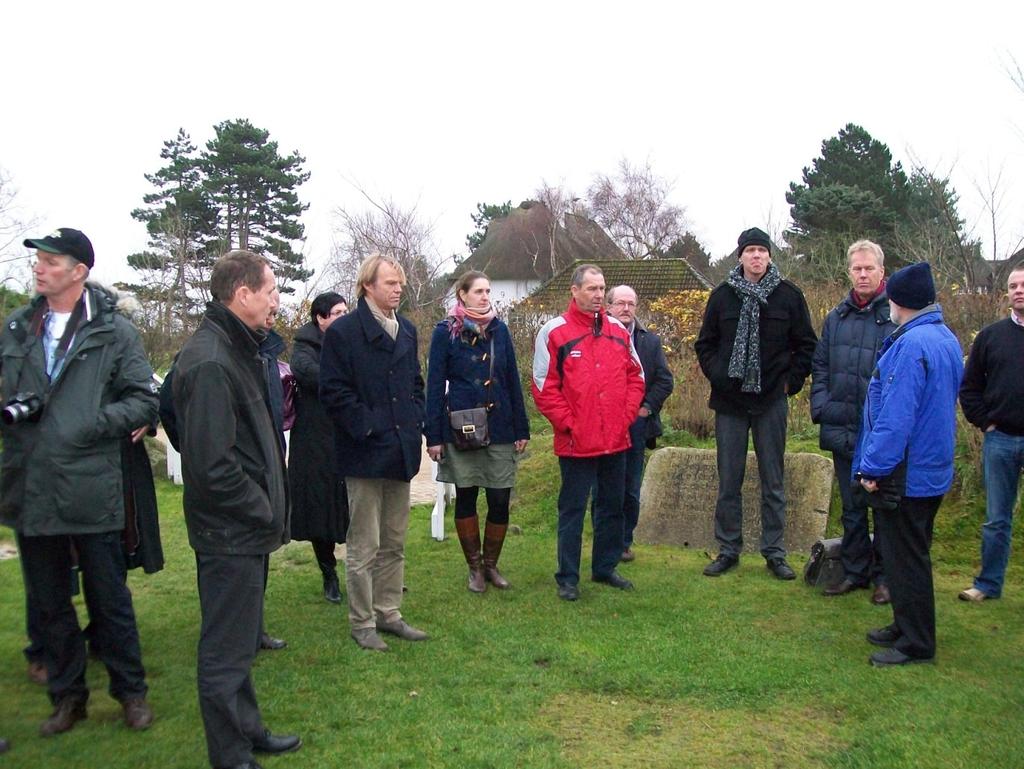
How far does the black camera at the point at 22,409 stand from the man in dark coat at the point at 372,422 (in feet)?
4.96

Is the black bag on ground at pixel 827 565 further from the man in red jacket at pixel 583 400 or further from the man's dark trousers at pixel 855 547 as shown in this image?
the man in red jacket at pixel 583 400

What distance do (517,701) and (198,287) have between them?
17.5 metres

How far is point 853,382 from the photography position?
585cm

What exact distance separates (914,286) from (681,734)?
2.53 metres

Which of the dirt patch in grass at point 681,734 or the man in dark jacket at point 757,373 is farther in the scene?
the man in dark jacket at point 757,373

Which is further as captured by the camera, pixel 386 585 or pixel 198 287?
pixel 198 287

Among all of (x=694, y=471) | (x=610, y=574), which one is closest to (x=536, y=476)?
(x=694, y=471)

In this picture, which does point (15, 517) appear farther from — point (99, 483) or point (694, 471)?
point (694, 471)

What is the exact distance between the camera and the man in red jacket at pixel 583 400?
231 inches

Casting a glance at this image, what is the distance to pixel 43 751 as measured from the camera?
3758mm

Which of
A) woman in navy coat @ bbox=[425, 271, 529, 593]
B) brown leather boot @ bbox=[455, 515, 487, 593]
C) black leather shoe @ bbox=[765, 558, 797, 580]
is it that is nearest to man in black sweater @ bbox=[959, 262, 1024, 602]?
black leather shoe @ bbox=[765, 558, 797, 580]

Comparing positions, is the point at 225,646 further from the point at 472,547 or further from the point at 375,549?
the point at 472,547

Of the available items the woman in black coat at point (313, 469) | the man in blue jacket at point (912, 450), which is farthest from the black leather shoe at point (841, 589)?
the woman in black coat at point (313, 469)

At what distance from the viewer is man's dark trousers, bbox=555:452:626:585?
5.98m
